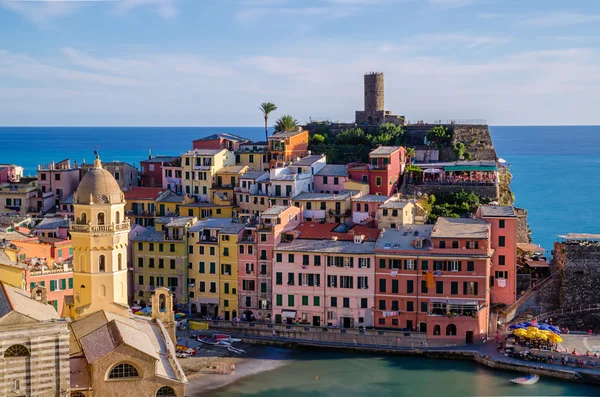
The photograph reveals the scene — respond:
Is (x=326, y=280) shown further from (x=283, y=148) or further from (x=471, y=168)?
(x=471, y=168)

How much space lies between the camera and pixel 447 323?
6053cm

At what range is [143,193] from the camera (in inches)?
3083

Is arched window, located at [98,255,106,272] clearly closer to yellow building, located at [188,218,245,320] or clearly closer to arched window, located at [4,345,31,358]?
arched window, located at [4,345,31,358]

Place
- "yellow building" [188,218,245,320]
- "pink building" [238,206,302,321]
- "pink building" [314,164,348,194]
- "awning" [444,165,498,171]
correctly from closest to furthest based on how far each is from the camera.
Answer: "pink building" [238,206,302,321] < "yellow building" [188,218,245,320] < "pink building" [314,164,348,194] < "awning" [444,165,498,171]

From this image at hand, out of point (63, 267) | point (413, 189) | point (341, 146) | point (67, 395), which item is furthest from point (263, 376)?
point (341, 146)

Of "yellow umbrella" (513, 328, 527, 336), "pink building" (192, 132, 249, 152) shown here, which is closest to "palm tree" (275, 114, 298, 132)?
"pink building" (192, 132, 249, 152)

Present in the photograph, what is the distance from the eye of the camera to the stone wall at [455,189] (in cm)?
7781

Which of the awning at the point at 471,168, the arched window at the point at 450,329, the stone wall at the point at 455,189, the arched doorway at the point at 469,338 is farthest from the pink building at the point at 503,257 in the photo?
the awning at the point at 471,168

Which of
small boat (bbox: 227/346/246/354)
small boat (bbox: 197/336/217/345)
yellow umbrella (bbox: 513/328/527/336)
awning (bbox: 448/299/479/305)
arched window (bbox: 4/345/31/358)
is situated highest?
arched window (bbox: 4/345/31/358)

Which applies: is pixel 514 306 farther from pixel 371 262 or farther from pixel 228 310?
pixel 228 310

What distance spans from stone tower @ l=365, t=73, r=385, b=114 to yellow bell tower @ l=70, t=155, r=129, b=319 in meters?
60.1

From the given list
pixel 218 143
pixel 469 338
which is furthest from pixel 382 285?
pixel 218 143

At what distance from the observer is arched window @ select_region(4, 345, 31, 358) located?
116 ft

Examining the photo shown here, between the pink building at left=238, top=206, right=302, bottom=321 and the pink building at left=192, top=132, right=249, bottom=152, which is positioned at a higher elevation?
the pink building at left=192, top=132, right=249, bottom=152
